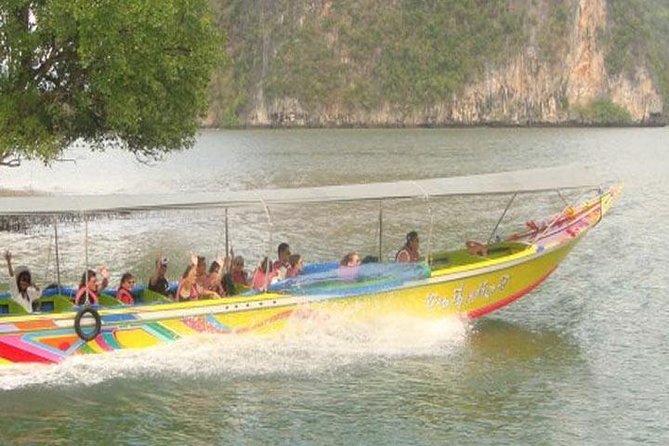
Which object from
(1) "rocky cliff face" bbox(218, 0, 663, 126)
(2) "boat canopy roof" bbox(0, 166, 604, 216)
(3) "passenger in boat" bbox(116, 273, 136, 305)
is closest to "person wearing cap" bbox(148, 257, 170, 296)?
(3) "passenger in boat" bbox(116, 273, 136, 305)

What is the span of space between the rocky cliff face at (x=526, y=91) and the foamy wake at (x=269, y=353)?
457 feet

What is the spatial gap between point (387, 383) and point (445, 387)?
0.80m

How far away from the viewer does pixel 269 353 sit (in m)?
14.6

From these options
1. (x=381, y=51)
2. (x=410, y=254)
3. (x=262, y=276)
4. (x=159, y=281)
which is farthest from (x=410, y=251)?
(x=381, y=51)

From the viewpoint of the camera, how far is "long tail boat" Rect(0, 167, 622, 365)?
13734 millimetres

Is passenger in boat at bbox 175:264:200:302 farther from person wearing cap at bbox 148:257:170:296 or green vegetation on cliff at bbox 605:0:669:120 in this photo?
green vegetation on cliff at bbox 605:0:669:120

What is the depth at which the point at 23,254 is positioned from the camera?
24.9 meters

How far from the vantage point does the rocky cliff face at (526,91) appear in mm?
153750

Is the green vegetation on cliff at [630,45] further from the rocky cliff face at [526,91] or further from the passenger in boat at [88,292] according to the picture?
the passenger in boat at [88,292]

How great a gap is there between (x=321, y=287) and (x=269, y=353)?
4.27 ft

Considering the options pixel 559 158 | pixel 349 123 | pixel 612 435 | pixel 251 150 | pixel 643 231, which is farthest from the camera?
pixel 349 123

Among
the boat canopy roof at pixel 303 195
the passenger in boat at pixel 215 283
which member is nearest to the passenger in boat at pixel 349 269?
the boat canopy roof at pixel 303 195

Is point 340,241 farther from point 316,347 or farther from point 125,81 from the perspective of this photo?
point 316,347

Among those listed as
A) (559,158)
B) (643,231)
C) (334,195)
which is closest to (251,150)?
(559,158)
